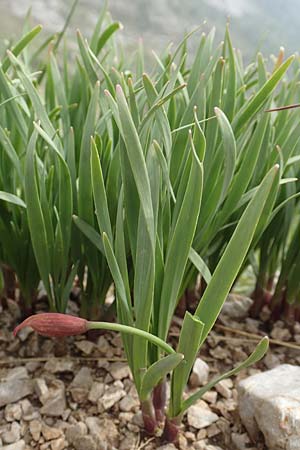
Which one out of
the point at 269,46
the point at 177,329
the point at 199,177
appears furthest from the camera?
the point at 269,46

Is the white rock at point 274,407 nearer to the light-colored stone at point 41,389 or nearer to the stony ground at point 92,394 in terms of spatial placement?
the stony ground at point 92,394

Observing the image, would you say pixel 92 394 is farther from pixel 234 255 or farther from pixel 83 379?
pixel 234 255

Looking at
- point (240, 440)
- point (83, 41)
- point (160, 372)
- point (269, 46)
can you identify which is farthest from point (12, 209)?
point (269, 46)

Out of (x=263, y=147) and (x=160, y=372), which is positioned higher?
(x=263, y=147)

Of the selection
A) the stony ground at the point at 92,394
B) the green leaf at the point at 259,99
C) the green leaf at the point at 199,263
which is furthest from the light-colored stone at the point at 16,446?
the green leaf at the point at 259,99

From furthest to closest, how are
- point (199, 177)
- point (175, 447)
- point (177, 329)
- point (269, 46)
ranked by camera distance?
point (269, 46)
point (177, 329)
point (175, 447)
point (199, 177)

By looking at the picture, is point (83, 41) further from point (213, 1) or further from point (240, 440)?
point (213, 1)

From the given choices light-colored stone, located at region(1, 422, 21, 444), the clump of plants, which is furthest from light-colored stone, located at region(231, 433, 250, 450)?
light-colored stone, located at region(1, 422, 21, 444)
